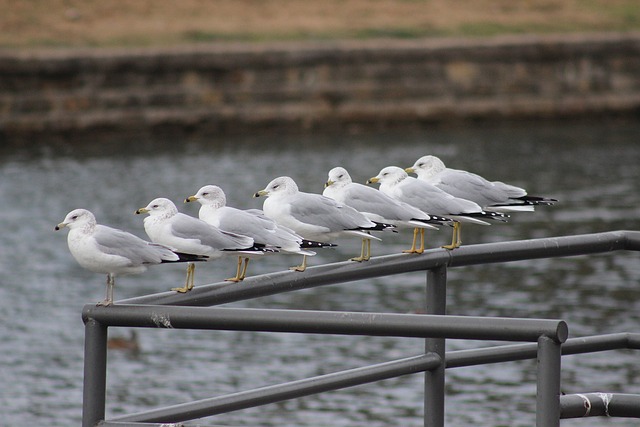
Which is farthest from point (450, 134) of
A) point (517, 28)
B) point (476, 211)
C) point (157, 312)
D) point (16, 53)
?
point (157, 312)

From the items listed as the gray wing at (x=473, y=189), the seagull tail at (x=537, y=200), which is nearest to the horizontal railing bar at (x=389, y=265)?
the seagull tail at (x=537, y=200)

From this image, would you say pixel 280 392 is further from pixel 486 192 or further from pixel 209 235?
pixel 486 192

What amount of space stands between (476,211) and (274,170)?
66.8 feet

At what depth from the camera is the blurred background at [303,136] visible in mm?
14594

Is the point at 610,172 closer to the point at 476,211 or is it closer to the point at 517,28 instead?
the point at 517,28

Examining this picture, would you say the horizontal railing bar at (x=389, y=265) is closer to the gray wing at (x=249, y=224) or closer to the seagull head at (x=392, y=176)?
the gray wing at (x=249, y=224)

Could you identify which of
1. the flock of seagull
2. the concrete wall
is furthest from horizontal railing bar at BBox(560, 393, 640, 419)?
the concrete wall

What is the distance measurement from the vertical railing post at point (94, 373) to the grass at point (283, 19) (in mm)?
26681

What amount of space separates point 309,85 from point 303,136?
126 cm

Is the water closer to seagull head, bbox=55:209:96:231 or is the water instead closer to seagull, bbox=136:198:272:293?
seagull, bbox=136:198:272:293

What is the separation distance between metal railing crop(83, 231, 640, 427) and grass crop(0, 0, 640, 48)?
→ 1023 inches

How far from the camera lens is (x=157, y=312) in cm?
258

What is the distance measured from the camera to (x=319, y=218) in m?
4.02

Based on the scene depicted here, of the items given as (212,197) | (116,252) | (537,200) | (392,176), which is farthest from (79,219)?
(537,200)
